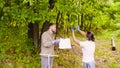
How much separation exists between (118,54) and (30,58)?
708cm

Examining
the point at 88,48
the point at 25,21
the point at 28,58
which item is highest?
the point at 25,21

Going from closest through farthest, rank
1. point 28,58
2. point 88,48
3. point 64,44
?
1. point 88,48
2. point 64,44
3. point 28,58

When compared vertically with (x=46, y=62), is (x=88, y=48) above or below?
above

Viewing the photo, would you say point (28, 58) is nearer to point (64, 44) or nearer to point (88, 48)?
point (64, 44)

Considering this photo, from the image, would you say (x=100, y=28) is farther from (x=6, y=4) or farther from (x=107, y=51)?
(x=6, y=4)

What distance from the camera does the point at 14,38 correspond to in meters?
12.7

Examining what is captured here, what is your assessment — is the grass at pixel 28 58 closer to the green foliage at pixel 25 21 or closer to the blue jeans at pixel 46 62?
the green foliage at pixel 25 21

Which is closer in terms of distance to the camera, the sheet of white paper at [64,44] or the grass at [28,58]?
the sheet of white paper at [64,44]

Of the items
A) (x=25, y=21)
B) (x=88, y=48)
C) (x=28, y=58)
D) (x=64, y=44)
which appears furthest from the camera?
(x=28, y=58)

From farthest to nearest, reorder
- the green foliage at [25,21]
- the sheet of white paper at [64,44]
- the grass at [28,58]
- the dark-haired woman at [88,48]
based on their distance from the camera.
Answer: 1. the grass at [28,58]
2. the green foliage at [25,21]
3. the sheet of white paper at [64,44]
4. the dark-haired woman at [88,48]

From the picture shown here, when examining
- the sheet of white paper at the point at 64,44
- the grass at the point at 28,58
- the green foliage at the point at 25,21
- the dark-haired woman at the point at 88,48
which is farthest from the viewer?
the grass at the point at 28,58

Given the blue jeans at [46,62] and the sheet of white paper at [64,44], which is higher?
the sheet of white paper at [64,44]

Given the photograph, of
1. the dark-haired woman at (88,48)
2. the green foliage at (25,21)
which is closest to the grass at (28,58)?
the green foliage at (25,21)

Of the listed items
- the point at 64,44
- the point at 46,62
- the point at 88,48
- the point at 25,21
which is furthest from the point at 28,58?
the point at 88,48
